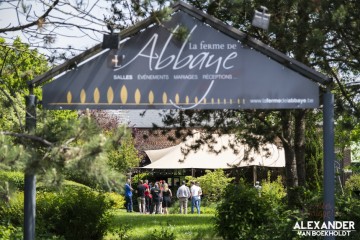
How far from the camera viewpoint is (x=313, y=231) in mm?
10484

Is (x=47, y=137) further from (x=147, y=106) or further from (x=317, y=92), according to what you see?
(x=317, y=92)

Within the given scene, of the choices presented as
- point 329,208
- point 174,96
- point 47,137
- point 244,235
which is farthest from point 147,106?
point 244,235

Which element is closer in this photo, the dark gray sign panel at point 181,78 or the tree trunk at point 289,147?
the dark gray sign panel at point 181,78

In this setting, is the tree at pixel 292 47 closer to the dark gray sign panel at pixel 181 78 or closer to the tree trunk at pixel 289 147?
the tree trunk at pixel 289 147

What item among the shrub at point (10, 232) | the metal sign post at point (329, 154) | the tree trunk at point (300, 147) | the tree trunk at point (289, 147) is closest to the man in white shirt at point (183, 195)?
the tree trunk at point (289, 147)

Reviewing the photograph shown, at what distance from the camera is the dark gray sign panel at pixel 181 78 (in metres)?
8.95

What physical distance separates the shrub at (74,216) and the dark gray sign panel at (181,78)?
472 cm

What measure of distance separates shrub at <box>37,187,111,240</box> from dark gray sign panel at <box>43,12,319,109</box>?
4723mm

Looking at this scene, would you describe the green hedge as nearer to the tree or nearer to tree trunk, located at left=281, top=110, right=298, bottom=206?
the tree

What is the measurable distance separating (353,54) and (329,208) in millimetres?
3389

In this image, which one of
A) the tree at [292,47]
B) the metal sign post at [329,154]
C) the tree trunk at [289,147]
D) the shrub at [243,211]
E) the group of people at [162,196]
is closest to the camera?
the metal sign post at [329,154]

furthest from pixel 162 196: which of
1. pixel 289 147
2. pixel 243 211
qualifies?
pixel 243 211

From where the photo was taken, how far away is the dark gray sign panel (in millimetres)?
8953

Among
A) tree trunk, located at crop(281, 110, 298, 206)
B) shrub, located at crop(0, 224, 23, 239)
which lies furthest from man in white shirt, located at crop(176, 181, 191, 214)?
shrub, located at crop(0, 224, 23, 239)
